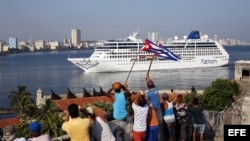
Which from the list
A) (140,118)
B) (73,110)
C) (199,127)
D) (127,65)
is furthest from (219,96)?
Answer: (127,65)

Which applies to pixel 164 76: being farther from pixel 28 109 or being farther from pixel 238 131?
pixel 238 131

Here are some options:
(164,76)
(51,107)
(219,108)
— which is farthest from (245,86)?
(164,76)

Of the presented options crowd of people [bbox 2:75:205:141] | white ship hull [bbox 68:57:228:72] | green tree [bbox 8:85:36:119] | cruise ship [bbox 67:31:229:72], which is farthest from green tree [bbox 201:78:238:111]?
white ship hull [bbox 68:57:228:72]

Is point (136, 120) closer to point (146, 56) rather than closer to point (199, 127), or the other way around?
point (199, 127)

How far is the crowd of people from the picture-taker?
5242 millimetres

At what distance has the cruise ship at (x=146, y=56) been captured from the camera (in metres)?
77.2

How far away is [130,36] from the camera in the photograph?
82625mm

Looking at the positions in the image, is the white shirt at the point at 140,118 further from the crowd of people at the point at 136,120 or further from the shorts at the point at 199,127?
the shorts at the point at 199,127

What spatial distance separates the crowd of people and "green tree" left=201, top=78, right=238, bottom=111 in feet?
33.7

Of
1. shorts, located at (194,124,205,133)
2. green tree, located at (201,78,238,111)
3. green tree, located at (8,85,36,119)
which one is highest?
shorts, located at (194,124,205,133)

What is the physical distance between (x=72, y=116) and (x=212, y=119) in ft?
13.4

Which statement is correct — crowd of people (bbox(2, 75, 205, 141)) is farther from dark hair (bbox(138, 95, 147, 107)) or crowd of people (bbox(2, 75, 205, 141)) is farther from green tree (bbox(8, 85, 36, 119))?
green tree (bbox(8, 85, 36, 119))

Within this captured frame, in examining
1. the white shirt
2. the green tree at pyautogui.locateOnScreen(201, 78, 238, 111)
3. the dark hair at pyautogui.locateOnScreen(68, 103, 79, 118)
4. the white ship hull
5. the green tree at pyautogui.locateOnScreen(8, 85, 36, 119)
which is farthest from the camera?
the white ship hull

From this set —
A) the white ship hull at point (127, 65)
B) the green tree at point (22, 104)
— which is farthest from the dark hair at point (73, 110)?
the white ship hull at point (127, 65)
